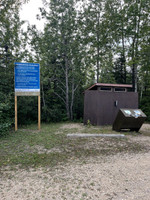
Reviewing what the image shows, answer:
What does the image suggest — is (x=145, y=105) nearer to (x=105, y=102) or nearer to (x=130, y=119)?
(x=105, y=102)

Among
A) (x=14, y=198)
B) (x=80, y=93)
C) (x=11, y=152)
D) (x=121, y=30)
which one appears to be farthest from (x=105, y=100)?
(x=121, y=30)

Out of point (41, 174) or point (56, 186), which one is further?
point (41, 174)

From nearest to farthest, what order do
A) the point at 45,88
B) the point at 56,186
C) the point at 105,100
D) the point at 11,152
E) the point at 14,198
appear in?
the point at 14,198 < the point at 56,186 < the point at 11,152 < the point at 105,100 < the point at 45,88

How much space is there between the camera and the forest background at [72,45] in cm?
1059

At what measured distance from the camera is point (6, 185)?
2.44m

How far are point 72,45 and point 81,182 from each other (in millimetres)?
10670

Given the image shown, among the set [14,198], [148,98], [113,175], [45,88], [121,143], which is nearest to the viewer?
[14,198]

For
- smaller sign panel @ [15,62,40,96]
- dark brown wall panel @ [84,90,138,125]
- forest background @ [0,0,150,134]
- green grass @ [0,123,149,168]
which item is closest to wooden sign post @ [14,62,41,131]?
smaller sign panel @ [15,62,40,96]

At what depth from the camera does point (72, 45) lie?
1170cm

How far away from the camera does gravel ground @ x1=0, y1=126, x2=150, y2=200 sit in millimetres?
2178

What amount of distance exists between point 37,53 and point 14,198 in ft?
36.6

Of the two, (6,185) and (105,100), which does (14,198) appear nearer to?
(6,185)

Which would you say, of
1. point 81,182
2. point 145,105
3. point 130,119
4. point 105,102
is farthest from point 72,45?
point 81,182

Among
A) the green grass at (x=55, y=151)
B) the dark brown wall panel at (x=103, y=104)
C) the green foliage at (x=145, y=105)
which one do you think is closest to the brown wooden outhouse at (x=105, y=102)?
the dark brown wall panel at (x=103, y=104)
